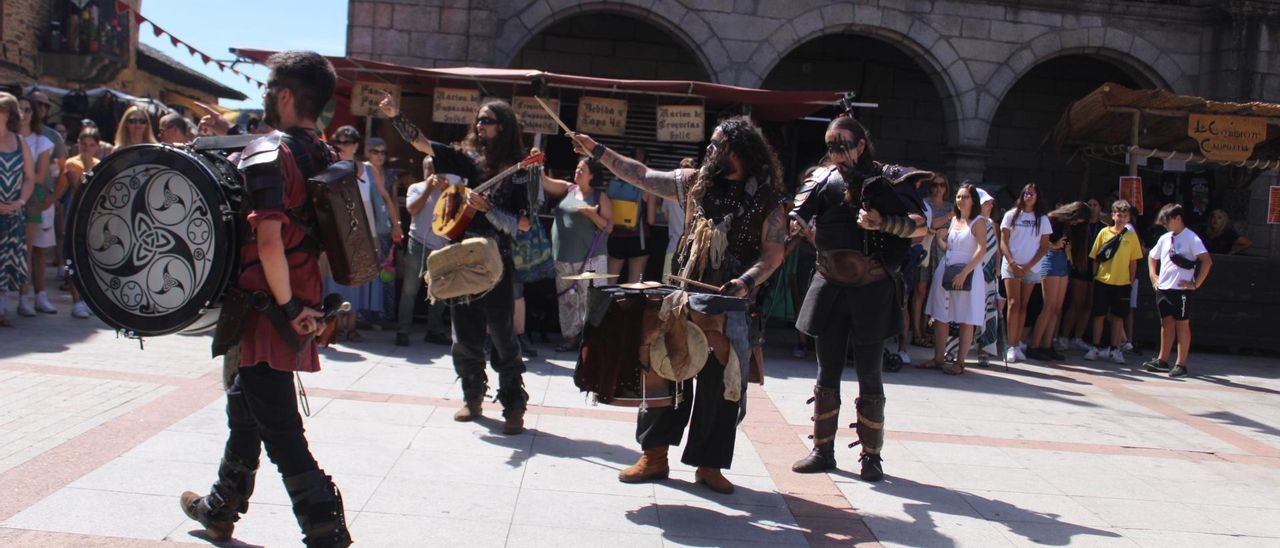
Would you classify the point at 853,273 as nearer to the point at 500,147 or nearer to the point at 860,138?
the point at 860,138

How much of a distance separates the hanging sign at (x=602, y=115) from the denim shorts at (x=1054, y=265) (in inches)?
179

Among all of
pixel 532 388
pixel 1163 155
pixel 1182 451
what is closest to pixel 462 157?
pixel 532 388

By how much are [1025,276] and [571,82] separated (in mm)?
4928

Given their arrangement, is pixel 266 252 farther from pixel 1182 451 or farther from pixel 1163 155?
pixel 1163 155

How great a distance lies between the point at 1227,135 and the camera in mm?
11836

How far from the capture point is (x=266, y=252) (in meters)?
3.38

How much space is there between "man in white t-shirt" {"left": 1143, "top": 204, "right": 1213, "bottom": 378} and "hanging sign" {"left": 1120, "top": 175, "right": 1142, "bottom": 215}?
1.29 meters

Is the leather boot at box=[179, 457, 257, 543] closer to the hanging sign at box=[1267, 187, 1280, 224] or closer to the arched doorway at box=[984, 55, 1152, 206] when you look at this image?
the hanging sign at box=[1267, 187, 1280, 224]

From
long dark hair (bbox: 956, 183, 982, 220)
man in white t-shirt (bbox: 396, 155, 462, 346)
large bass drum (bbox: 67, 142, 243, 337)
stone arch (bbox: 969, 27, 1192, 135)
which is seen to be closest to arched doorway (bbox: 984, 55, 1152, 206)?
stone arch (bbox: 969, 27, 1192, 135)

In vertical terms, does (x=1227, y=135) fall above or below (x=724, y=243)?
above

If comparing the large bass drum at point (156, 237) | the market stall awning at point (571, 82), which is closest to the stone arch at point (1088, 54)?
the market stall awning at point (571, 82)

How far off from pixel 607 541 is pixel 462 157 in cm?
256

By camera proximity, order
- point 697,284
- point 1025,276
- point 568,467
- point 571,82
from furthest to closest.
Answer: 1. point 1025,276
2. point 571,82
3. point 568,467
4. point 697,284

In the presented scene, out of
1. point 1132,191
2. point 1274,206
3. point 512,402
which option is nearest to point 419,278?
point 512,402
